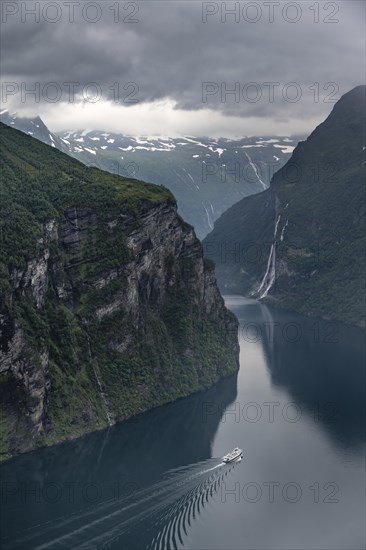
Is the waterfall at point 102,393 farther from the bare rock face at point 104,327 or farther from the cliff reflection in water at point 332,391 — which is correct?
the cliff reflection in water at point 332,391

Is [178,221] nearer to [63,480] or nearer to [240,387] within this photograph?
[240,387]

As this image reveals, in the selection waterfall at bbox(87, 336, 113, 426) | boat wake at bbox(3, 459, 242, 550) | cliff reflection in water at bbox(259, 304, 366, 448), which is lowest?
cliff reflection in water at bbox(259, 304, 366, 448)

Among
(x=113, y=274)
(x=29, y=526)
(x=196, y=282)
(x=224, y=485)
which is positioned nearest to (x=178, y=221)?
(x=196, y=282)

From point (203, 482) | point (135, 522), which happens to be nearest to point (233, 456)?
point (203, 482)

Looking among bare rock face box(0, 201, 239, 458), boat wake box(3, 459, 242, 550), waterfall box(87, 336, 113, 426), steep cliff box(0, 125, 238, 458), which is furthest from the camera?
waterfall box(87, 336, 113, 426)

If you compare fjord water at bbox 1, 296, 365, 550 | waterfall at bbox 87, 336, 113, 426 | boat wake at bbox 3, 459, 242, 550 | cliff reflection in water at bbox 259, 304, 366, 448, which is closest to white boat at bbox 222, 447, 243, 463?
fjord water at bbox 1, 296, 365, 550

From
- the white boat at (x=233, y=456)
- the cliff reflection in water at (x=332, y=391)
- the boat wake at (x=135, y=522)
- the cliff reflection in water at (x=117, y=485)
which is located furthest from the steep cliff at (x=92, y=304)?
the white boat at (x=233, y=456)

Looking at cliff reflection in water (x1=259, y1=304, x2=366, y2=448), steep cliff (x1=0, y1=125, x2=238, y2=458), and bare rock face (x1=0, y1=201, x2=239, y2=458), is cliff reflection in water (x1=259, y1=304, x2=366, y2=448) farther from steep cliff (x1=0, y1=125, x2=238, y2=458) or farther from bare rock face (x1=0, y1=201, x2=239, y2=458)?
bare rock face (x1=0, y1=201, x2=239, y2=458)
